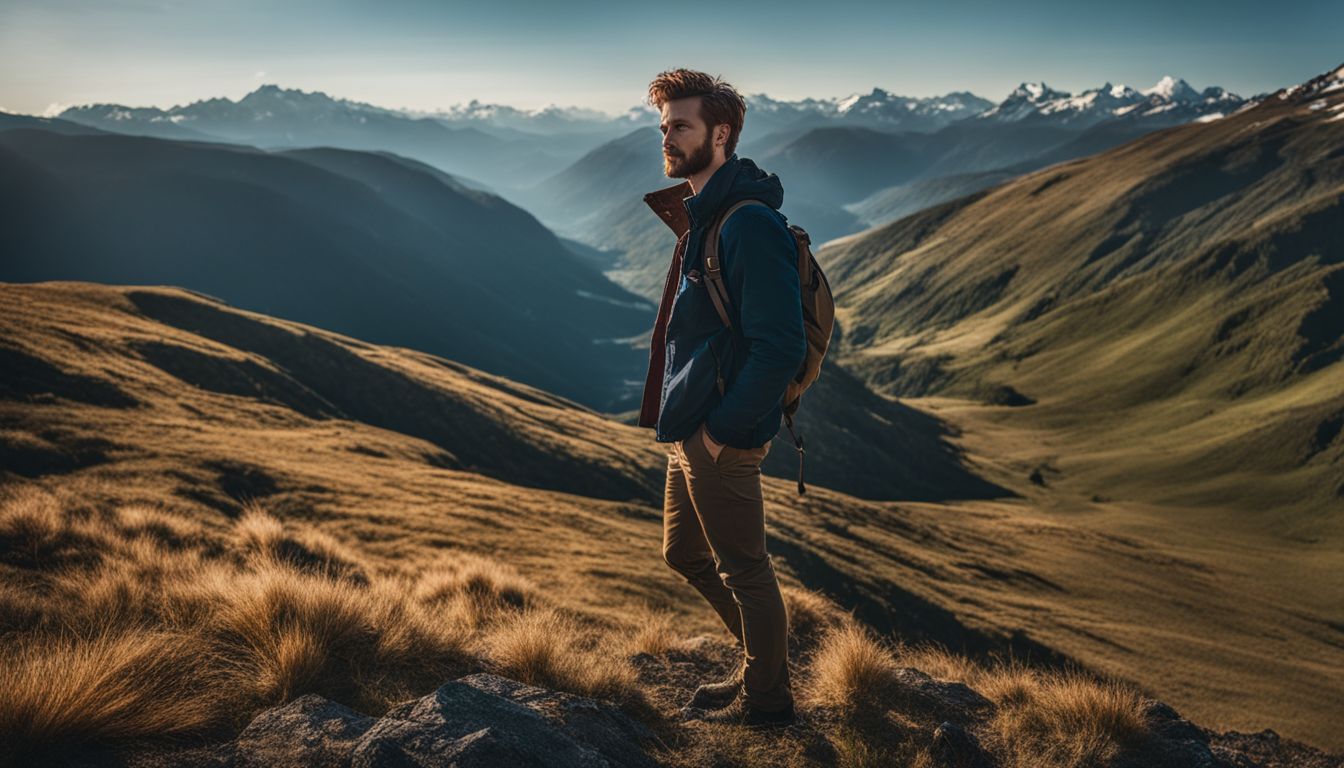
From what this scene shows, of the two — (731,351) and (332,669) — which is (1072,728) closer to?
(731,351)

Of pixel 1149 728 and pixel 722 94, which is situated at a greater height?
pixel 722 94

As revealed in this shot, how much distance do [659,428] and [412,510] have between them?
73.7ft

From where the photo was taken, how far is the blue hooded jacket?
4633 millimetres

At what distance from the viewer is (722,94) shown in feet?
16.8

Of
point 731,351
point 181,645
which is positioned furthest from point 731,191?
point 181,645

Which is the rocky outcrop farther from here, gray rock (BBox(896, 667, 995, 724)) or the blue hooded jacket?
gray rock (BBox(896, 667, 995, 724))

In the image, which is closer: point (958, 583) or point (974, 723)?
point (974, 723)

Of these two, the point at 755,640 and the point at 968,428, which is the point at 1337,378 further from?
the point at 755,640

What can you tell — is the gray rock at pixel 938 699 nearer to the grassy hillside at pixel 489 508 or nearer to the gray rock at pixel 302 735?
the grassy hillside at pixel 489 508

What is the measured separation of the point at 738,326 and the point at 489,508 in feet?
85.4

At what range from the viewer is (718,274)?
4.95m

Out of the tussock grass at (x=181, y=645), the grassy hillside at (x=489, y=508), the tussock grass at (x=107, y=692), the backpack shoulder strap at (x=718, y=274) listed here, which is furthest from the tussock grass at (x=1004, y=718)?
the tussock grass at (x=107, y=692)

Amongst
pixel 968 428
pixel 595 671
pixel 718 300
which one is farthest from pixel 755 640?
pixel 968 428

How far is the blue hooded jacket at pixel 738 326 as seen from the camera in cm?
463
